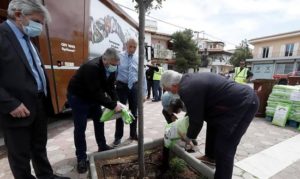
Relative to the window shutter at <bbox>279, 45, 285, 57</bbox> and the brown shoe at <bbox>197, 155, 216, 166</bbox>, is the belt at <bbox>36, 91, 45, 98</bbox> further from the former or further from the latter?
the window shutter at <bbox>279, 45, 285, 57</bbox>

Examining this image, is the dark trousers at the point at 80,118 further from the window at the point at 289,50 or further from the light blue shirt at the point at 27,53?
the window at the point at 289,50

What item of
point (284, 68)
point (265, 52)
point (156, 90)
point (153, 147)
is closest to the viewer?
point (153, 147)

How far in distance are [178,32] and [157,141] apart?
89.2 ft

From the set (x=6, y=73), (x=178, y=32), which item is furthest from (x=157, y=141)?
(x=178, y=32)

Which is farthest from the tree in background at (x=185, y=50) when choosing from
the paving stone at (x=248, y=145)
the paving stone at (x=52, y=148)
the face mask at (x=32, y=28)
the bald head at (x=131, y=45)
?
the face mask at (x=32, y=28)

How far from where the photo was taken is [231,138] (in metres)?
1.98

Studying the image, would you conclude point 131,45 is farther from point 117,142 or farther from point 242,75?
point 242,75

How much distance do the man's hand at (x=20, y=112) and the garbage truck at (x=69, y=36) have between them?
5.69ft

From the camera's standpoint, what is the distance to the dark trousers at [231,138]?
6.32 ft

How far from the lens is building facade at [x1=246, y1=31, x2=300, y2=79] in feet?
88.9

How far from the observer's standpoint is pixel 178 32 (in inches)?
1118

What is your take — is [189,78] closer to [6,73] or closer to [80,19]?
[6,73]

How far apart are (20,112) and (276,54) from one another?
3492 centimetres

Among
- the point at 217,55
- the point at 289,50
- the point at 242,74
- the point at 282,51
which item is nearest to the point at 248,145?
the point at 242,74
